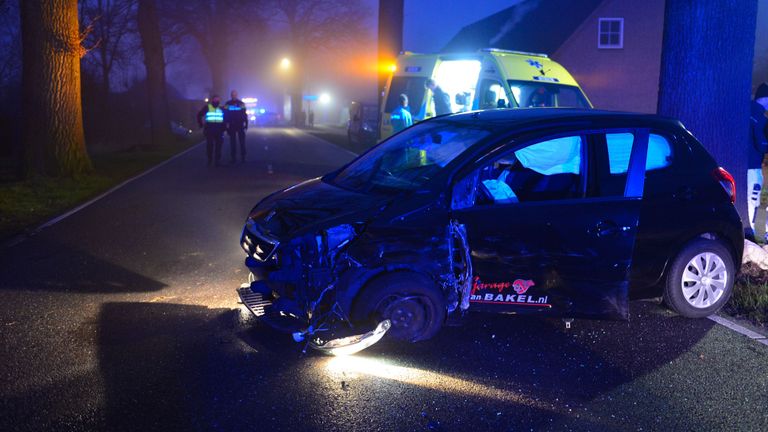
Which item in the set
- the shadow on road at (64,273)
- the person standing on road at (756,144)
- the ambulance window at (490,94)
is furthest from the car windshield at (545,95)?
the shadow on road at (64,273)

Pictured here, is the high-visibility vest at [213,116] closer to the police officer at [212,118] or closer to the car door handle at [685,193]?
the police officer at [212,118]

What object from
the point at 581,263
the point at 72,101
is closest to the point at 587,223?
the point at 581,263

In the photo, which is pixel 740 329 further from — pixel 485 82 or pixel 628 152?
pixel 485 82

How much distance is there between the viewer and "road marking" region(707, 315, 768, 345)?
16.3 ft

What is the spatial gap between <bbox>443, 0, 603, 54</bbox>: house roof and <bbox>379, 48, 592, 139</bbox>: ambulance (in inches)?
646

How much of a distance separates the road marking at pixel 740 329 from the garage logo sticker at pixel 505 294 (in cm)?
163

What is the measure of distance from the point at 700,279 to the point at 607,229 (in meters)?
1.08

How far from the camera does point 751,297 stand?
225 inches

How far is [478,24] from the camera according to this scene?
138 feet

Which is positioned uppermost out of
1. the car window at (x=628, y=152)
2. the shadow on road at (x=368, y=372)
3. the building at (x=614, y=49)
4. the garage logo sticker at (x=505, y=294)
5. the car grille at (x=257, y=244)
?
the building at (x=614, y=49)

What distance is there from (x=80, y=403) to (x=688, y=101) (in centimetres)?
638

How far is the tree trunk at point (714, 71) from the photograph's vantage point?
6.95 metres

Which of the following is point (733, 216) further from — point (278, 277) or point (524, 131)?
point (278, 277)

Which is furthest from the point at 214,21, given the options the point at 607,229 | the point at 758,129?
the point at 607,229
